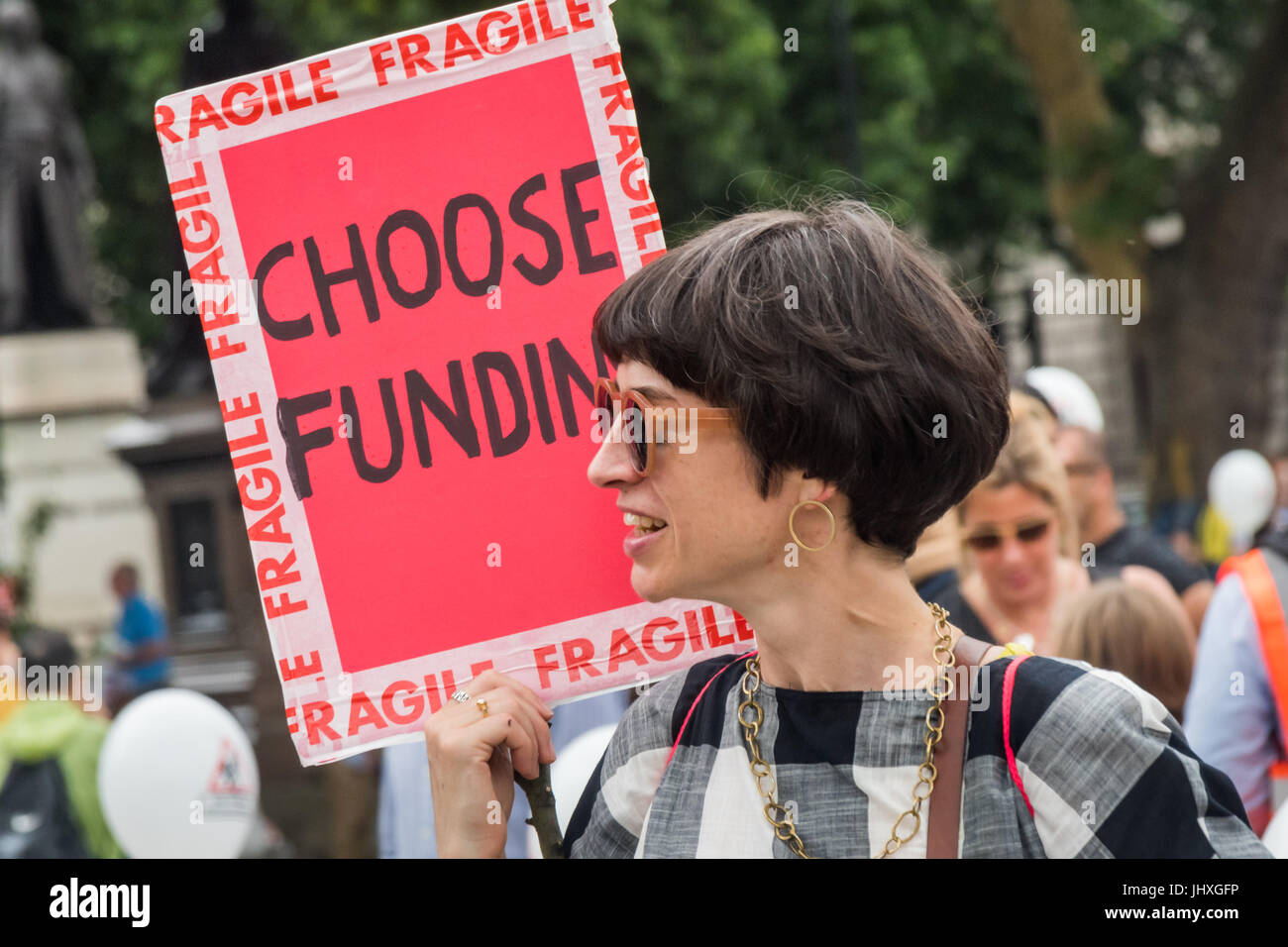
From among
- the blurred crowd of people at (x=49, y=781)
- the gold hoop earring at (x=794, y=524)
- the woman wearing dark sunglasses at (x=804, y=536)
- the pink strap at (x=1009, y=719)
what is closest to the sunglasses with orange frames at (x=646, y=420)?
the woman wearing dark sunglasses at (x=804, y=536)

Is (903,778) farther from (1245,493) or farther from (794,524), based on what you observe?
(1245,493)

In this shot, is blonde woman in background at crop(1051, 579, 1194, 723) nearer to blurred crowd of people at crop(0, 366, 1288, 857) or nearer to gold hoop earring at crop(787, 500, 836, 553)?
blurred crowd of people at crop(0, 366, 1288, 857)

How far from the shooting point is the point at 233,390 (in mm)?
2066

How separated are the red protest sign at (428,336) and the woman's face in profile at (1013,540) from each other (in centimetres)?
207

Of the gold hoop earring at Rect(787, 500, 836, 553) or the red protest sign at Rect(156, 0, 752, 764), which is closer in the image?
the gold hoop earring at Rect(787, 500, 836, 553)

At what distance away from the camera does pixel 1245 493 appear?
823cm

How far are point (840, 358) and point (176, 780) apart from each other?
3.35m

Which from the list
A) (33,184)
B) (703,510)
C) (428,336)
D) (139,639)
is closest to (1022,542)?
(428,336)

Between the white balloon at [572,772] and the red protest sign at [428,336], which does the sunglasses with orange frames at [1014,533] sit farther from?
the red protest sign at [428,336]

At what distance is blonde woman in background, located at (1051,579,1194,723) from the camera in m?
3.61

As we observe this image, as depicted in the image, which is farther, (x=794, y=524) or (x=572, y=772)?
(x=572, y=772)

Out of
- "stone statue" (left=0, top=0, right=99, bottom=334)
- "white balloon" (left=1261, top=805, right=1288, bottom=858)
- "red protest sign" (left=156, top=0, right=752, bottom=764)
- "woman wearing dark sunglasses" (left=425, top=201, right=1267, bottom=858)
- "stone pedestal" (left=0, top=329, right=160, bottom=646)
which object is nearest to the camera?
"woman wearing dark sunglasses" (left=425, top=201, right=1267, bottom=858)

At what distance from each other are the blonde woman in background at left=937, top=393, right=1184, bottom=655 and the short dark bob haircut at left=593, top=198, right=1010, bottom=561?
6.98ft

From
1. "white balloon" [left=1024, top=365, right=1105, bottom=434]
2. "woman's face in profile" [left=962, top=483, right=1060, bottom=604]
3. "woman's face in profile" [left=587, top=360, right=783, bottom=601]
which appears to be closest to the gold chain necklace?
"woman's face in profile" [left=587, top=360, right=783, bottom=601]
